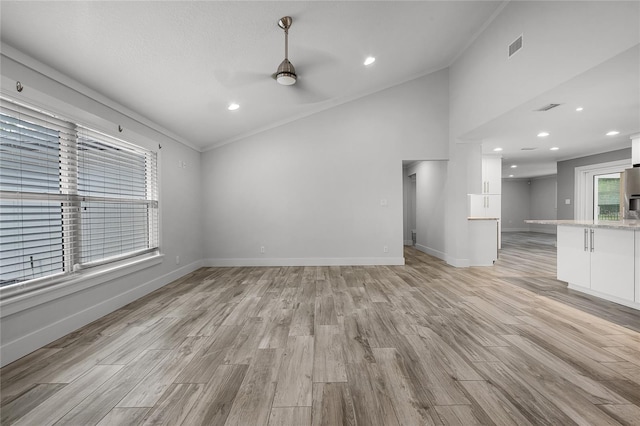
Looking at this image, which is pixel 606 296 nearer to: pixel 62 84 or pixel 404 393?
pixel 404 393

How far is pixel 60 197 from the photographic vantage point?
7.85 feet

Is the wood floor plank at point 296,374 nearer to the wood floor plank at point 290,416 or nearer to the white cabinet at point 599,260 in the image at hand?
the wood floor plank at point 290,416

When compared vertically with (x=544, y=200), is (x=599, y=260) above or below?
below

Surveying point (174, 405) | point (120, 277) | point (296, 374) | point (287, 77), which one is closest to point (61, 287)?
point (120, 277)

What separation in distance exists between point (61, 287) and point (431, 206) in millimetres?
6194

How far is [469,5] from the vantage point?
3.33m

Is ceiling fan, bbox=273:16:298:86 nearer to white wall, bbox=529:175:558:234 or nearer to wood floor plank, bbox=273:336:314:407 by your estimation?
wood floor plank, bbox=273:336:314:407

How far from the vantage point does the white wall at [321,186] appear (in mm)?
5160

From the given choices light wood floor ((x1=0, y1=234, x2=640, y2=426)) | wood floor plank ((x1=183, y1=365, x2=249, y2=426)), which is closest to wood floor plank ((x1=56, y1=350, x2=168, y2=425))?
light wood floor ((x1=0, y1=234, x2=640, y2=426))

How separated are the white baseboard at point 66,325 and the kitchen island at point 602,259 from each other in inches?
225

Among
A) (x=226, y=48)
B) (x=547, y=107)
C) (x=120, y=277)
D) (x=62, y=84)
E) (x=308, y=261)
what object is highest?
(x=226, y=48)

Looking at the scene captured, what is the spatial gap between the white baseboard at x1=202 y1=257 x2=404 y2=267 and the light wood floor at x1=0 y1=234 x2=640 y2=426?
176 cm

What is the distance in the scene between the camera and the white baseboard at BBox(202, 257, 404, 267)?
17.0 feet

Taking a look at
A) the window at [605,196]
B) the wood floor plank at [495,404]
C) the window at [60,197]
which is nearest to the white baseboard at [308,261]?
the window at [60,197]
